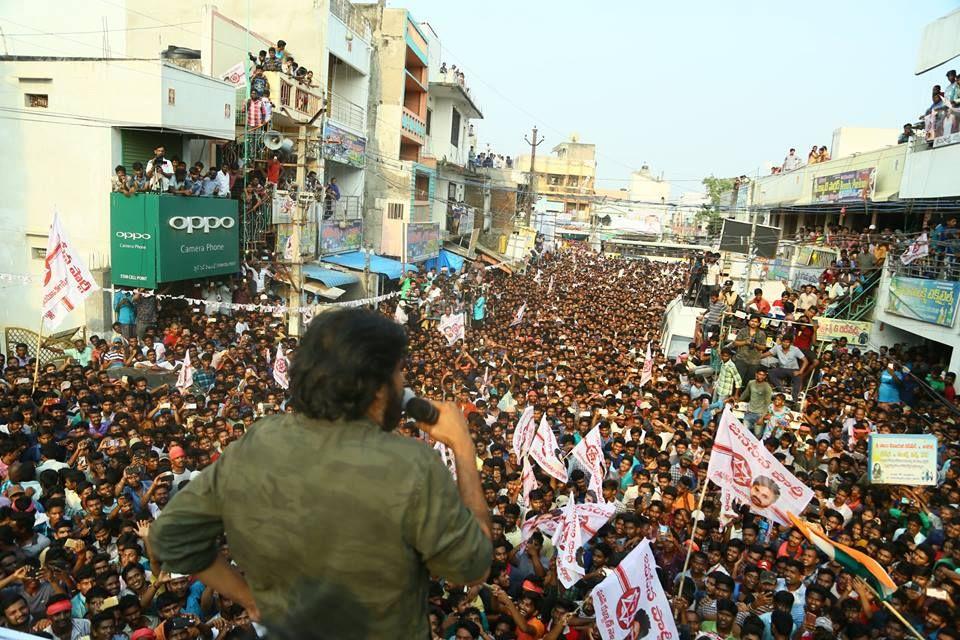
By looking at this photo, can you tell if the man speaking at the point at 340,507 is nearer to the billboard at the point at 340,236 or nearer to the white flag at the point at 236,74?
the white flag at the point at 236,74

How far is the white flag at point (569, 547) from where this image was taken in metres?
5.38

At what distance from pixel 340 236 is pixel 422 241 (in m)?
4.84

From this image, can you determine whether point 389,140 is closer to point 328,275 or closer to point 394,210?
point 394,210

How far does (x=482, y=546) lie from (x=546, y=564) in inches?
194

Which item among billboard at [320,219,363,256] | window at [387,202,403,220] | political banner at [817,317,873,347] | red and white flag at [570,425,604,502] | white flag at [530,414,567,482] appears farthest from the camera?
window at [387,202,403,220]

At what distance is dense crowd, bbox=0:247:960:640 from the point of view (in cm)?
503

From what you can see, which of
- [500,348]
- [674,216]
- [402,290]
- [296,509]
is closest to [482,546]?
[296,509]

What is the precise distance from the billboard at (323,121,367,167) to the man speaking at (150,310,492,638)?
19135mm

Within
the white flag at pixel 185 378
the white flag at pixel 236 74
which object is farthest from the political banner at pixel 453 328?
the white flag at pixel 236 74

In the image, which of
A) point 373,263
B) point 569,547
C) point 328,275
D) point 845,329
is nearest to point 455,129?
point 373,263

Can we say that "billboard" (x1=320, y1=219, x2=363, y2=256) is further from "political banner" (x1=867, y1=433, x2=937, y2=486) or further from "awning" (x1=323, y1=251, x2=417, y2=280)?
"political banner" (x1=867, y1=433, x2=937, y2=486)

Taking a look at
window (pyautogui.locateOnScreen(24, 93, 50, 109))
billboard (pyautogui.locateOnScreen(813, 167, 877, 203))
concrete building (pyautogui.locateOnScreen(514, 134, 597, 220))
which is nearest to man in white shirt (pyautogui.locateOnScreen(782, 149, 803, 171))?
billboard (pyautogui.locateOnScreen(813, 167, 877, 203))

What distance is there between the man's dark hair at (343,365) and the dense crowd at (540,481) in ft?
0.72

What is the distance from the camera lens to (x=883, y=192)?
19.3 meters
